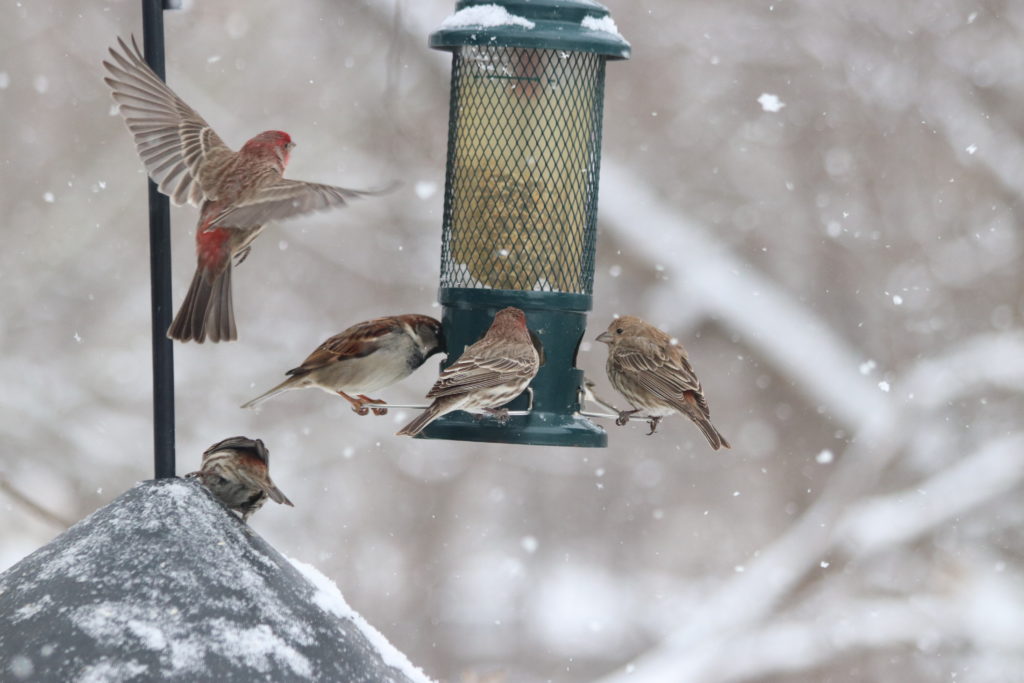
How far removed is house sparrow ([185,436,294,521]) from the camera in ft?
12.3

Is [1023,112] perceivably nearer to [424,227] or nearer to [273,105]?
[424,227]

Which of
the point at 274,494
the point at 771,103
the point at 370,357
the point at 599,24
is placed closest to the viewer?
the point at 274,494

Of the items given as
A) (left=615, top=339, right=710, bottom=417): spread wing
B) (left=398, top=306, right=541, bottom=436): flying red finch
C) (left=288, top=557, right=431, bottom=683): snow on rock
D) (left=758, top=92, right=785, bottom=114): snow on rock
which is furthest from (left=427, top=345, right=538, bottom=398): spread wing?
(left=758, top=92, right=785, bottom=114): snow on rock

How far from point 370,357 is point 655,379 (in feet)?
3.82

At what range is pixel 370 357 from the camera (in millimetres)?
4984

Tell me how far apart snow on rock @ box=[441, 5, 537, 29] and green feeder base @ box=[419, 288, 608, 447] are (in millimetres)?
852

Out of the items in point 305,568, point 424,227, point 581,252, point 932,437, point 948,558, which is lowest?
point 948,558

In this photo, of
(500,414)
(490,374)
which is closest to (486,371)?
(490,374)

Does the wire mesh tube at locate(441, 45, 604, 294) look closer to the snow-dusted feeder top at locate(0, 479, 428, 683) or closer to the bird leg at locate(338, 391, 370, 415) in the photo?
the bird leg at locate(338, 391, 370, 415)

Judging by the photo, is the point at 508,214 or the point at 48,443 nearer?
the point at 508,214

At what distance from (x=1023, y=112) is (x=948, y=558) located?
2847 millimetres

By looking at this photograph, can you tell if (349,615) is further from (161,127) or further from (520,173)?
(520,173)

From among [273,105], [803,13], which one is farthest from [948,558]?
Result: [273,105]

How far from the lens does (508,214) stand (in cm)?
503
